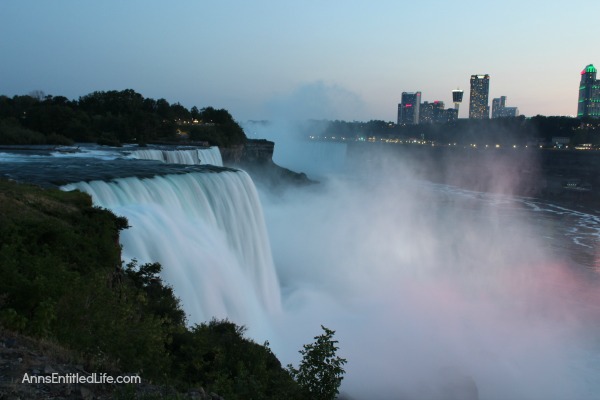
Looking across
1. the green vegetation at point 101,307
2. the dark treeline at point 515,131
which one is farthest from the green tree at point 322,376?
the dark treeline at point 515,131

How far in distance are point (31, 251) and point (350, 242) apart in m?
28.3

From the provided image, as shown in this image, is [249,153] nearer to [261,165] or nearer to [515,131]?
[261,165]

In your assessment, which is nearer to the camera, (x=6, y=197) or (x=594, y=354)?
(x=6, y=197)

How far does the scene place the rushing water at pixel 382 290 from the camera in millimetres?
14172

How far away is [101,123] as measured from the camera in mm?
44562

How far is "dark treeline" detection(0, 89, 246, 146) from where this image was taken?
3622 cm

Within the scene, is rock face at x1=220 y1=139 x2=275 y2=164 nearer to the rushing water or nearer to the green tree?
the rushing water

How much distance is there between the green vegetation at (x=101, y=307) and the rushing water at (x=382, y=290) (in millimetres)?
1716

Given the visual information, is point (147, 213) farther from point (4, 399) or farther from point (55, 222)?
point (4, 399)

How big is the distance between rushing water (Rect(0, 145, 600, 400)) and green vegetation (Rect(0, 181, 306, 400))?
1.72 m

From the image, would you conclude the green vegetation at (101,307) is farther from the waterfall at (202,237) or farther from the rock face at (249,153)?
the rock face at (249,153)

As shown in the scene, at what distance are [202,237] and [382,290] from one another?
1301cm

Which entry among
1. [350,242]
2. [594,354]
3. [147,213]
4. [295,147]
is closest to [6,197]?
[147,213]

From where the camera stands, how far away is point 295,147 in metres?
127
